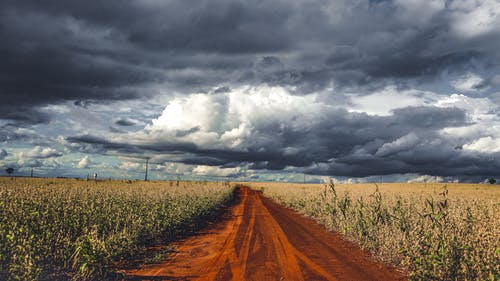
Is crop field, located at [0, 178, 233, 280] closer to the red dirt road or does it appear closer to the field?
the field

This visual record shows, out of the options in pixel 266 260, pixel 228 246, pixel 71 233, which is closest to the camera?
pixel 71 233

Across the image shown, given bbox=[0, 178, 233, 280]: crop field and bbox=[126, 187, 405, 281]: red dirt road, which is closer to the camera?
bbox=[0, 178, 233, 280]: crop field

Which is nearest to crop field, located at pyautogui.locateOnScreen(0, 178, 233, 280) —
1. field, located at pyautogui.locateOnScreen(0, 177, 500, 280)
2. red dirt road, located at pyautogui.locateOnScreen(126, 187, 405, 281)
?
field, located at pyautogui.locateOnScreen(0, 177, 500, 280)

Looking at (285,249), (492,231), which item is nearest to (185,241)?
(285,249)

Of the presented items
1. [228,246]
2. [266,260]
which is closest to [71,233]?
[228,246]

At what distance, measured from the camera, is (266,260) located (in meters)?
9.65

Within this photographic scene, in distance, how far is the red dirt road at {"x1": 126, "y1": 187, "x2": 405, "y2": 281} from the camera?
8180 mm

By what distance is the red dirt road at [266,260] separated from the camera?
8.18m

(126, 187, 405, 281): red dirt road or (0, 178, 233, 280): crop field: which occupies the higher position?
(0, 178, 233, 280): crop field

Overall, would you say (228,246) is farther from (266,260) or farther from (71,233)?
(71,233)

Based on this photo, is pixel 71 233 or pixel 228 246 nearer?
pixel 71 233

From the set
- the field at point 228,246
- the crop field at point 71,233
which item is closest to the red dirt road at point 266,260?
the field at point 228,246

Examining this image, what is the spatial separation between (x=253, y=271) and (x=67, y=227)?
560cm

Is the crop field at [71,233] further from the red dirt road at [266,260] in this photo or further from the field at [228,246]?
the red dirt road at [266,260]
